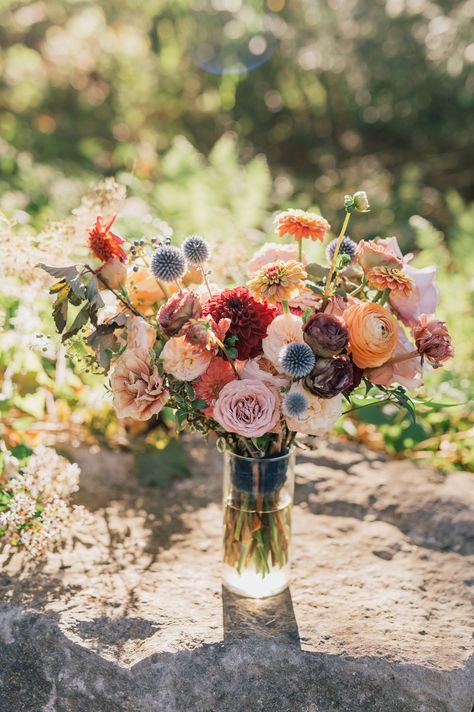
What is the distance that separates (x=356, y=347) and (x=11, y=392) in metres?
1.16

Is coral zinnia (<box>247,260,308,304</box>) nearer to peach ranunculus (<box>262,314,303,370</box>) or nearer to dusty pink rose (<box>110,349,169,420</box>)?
peach ranunculus (<box>262,314,303,370</box>)

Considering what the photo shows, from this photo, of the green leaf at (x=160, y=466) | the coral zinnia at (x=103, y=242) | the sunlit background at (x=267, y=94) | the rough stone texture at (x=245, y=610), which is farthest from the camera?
the sunlit background at (x=267, y=94)

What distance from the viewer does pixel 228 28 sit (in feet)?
16.4

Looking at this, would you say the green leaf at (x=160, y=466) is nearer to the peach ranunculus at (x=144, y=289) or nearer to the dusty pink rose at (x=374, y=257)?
the peach ranunculus at (x=144, y=289)

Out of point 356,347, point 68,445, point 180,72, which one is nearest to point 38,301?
point 68,445

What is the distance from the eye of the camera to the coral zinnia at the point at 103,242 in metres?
1.36

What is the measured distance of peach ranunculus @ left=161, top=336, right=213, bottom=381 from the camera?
1.32 m

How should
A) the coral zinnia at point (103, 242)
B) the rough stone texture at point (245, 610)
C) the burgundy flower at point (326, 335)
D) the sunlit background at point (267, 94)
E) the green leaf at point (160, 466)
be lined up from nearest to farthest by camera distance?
the burgundy flower at point (326, 335), the coral zinnia at point (103, 242), the rough stone texture at point (245, 610), the green leaf at point (160, 466), the sunlit background at point (267, 94)

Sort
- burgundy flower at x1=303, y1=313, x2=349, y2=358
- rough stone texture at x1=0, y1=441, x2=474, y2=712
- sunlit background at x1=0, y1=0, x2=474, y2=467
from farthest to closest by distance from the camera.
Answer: sunlit background at x1=0, y1=0, x2=474, y2=467 < rough stone texture at x1=0, y1=441, x2=474, y2=712 < burgundy flower at x1=303, y1=313, x2=349, y2=358

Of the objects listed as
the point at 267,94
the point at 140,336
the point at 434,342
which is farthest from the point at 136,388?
the point at 267,94

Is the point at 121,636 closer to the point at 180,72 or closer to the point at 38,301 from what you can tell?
the point at 38,301

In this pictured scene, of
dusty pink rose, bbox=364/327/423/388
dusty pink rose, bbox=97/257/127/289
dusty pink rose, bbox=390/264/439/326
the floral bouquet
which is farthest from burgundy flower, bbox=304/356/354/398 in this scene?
dusty pink rose, bbox=97/257/127/289

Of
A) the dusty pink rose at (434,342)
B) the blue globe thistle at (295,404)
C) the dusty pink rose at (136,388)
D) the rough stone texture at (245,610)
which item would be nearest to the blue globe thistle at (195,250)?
the dusty pink rose at (136,388)

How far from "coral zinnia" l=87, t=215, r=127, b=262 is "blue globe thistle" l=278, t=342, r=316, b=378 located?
0.38m
